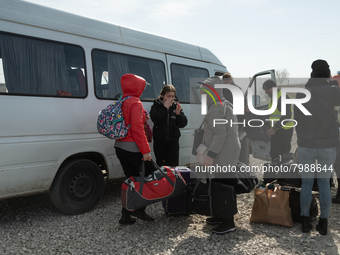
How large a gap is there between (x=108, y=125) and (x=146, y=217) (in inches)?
51.5

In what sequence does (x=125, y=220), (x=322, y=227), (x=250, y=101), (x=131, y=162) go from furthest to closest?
(x=250, y=101), (x=125, y=220), (x=131, y=162), (x=322, y=227)

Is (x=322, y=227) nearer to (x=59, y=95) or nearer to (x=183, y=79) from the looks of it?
(x=183, y=79)

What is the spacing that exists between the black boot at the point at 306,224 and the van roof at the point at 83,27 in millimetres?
3477

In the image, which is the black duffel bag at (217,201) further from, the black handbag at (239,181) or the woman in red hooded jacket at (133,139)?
the woman in red hooded jacket at (133,139)

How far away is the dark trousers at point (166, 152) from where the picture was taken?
4895 mm

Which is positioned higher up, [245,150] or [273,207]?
[245,150]

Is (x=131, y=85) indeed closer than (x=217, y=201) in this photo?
No

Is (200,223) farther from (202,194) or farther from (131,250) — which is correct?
(131,250)

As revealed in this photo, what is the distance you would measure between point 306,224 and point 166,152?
86.8 inches

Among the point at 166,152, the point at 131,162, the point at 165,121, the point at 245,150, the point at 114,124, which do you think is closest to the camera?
the point at 114,124

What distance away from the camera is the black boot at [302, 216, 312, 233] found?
3.76 meters

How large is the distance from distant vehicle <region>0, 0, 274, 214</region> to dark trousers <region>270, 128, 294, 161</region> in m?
2.43

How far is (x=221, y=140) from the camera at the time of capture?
367 cm

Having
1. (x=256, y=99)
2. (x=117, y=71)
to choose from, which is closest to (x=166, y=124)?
(x=117, y=71)
